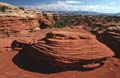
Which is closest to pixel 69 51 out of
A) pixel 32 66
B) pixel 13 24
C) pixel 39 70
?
pixel 39 70

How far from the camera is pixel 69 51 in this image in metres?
16.0

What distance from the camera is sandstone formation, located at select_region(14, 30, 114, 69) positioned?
15.8 m

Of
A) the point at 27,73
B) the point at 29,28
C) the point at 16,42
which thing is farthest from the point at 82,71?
the point at 29,28

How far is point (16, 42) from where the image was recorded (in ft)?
69.4

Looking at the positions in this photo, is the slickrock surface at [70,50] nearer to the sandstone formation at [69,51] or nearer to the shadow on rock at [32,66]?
the sandstone formation at [69,51]

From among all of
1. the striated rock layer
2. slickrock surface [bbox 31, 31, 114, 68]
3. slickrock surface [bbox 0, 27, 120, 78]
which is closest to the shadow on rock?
slickrock surface [bbox 0, 27, 120, 78]

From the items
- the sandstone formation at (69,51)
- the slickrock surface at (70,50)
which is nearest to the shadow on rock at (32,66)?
the sandstone formation at (69,51)

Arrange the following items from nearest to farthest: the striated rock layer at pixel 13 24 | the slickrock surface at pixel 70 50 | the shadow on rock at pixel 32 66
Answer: the slickrock surface at pixel 70 50 → the shadow on rock at pixel 32 66 → the striated rock layer at pixel 13 24

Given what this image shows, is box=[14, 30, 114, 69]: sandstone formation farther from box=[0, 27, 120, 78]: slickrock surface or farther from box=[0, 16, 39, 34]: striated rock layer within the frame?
box=[0, 16, 39, 34]: striated rock layer

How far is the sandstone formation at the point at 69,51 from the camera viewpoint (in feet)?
52.0

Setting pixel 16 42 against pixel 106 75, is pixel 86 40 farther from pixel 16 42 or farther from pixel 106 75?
pixel 16 42

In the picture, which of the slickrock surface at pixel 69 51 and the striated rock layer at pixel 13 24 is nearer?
the slickrock surface at pixel 69 51

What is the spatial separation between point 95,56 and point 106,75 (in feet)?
5.60

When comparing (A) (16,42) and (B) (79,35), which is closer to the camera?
(B) (79,35)
